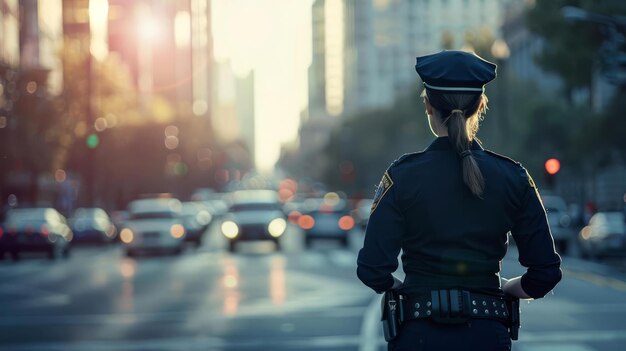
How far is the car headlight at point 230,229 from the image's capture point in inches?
1622

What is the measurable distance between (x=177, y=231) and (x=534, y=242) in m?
36.6

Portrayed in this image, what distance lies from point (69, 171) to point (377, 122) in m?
36.8

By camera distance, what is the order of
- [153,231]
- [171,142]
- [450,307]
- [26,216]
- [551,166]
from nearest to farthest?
[450,307], [551,166], [153,231], [26,216], [171,142]

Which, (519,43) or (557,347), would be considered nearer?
(557,347)

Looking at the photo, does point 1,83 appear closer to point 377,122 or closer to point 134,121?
point 134,121

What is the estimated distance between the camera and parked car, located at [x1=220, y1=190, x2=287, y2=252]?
135 ft

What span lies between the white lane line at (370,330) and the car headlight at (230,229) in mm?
20793

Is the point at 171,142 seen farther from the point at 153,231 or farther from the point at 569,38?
the point at 153,231

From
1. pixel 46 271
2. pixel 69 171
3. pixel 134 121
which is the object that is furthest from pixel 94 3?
pixel 46 271

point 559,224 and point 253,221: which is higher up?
point 253,221

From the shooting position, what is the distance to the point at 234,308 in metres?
20.3

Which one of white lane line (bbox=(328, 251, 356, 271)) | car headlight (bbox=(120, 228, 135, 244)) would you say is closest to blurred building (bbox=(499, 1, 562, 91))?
white lane line (bbox=(328, 251, 356, 271))

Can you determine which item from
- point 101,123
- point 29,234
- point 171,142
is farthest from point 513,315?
point 171,142

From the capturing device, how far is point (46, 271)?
33.7 metres
